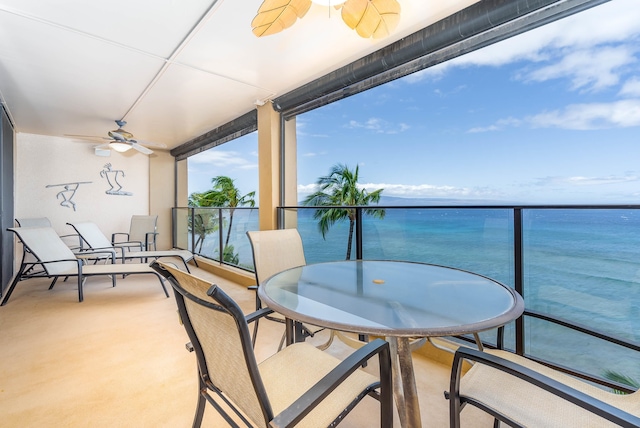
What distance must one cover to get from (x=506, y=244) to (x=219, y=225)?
4.29 meters

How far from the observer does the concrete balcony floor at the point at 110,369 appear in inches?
62.6

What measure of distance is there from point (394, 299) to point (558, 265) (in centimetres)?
124

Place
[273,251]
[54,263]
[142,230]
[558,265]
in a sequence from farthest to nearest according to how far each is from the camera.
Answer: [142,230]
[54,263]
[273,251]
[558,265]

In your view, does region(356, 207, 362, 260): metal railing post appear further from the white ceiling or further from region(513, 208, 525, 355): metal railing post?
the white ceiling

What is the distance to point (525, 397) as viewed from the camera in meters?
1.07

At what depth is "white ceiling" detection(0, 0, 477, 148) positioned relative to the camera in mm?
2062

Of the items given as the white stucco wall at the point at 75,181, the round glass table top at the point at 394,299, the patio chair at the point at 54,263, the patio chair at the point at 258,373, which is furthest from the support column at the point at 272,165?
the white stucco wall at the point at 75,181

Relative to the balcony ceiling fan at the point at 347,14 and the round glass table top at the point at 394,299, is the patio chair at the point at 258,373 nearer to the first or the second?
the round glass table top at the point at 394,299

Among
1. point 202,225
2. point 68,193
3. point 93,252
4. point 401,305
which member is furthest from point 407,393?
point 68,193

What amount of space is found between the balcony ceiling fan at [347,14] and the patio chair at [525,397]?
1771mm

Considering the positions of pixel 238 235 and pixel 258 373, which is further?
pixel 238 235

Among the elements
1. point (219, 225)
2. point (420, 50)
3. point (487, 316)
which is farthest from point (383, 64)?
point (219, 225)

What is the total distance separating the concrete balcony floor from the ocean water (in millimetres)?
707

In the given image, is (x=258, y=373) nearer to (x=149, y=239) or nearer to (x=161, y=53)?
(x=161, y=53)
